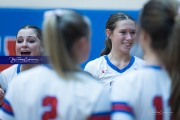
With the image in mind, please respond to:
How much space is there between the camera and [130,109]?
3.28 ft

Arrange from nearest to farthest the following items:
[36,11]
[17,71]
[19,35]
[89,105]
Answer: [89,105], [17,71], [19,35], [36,11]

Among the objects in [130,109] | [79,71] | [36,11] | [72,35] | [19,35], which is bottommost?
[130,109]

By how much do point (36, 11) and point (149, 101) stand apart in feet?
7.35

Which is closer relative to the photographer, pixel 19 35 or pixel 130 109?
pixel 130 109

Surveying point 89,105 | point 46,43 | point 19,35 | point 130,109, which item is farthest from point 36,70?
point 19,35

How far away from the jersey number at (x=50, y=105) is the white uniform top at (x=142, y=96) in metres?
0.17

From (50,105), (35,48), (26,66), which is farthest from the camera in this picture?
(35,48)

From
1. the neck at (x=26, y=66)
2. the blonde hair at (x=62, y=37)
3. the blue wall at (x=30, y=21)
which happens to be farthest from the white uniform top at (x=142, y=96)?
the blue wall at (x=30, y=21)

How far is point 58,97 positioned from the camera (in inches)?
37.9

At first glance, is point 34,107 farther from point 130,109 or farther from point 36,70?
point 130,109

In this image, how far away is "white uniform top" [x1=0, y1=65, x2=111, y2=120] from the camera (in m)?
0.96

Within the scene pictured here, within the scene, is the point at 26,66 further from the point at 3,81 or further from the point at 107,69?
the point at 107,69

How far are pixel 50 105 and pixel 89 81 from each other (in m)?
0.13

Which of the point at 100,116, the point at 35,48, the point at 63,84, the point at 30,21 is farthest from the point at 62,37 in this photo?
the point at 30,21
